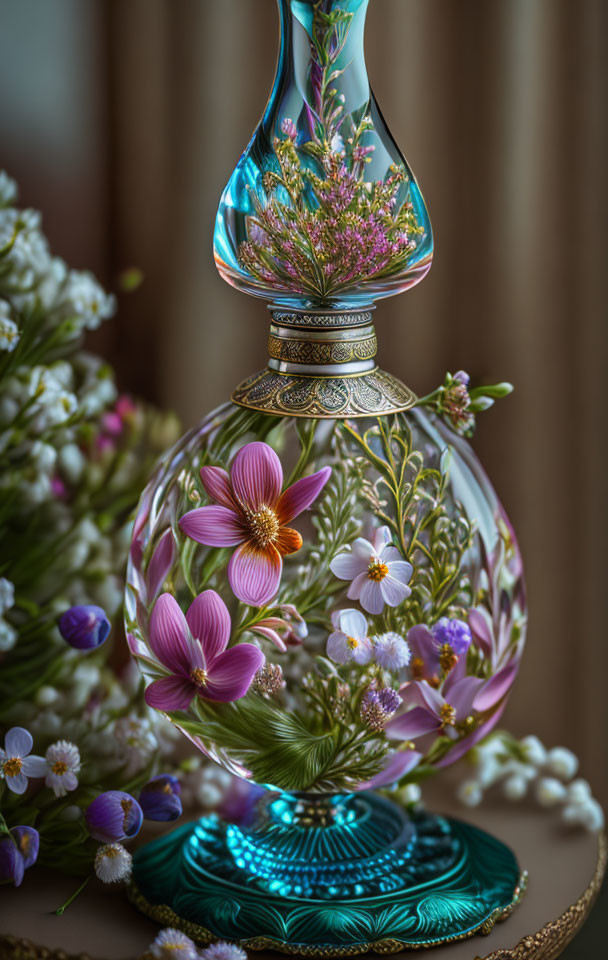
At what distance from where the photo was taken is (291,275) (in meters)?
0.68

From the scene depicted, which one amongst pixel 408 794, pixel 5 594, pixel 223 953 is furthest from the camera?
pixel 408 794

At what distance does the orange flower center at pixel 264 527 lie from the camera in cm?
67

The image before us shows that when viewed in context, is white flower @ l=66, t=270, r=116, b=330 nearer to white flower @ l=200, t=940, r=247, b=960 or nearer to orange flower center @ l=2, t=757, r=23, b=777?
orange flower center @ l=2, t=757, r=23, b=777

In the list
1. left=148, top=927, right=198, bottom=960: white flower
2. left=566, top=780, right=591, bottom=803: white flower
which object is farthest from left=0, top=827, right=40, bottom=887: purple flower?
left=566, top=780, right=591, bottom=803: white flower

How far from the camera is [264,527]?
0.67 meters

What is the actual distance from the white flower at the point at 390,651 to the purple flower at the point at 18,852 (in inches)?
10.3

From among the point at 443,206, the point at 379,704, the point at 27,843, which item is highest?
the point at 443,206

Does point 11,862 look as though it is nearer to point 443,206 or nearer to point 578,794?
point 578,794

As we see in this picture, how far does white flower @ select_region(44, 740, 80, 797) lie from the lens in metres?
0.72

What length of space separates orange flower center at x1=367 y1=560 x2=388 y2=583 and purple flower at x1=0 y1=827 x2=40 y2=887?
0.29m

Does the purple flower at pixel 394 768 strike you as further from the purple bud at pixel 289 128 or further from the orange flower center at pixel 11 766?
the purple bud at pixel 289 128

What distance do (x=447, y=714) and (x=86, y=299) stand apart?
47 centimetres

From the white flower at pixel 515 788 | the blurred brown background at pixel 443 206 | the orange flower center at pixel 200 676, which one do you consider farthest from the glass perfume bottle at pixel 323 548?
the blurred brown background at pixel 443 206

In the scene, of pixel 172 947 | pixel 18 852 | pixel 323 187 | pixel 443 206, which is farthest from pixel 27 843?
pixel 443 206
